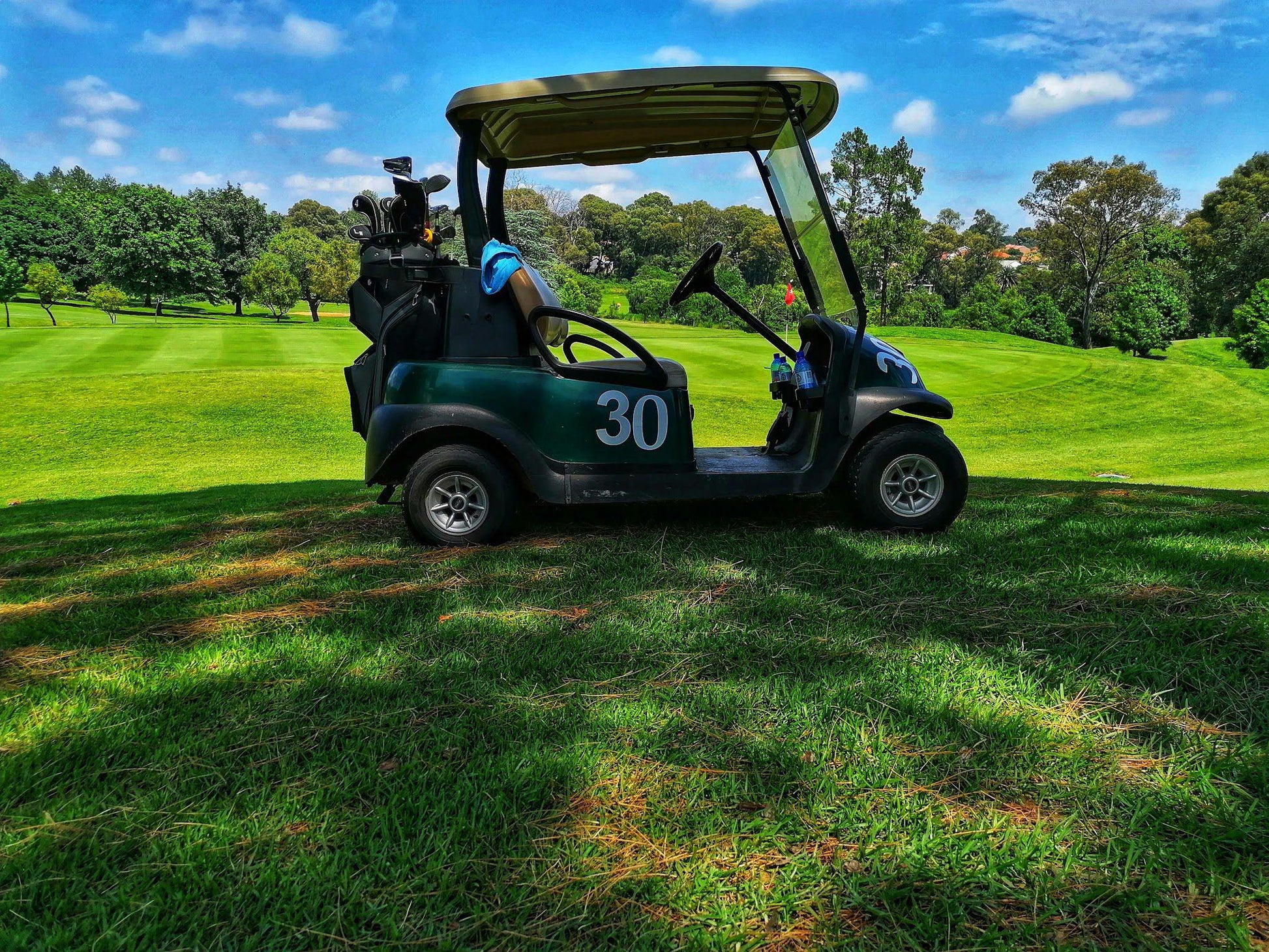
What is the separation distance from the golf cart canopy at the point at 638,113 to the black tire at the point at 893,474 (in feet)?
5.70

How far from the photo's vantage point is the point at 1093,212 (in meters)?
36.5

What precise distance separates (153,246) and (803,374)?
51.4 meters

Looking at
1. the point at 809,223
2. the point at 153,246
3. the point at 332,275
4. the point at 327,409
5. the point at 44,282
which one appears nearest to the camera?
the point at 809,223

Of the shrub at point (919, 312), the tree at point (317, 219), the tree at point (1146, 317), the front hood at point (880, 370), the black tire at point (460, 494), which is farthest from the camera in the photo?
the tree at point (317, 219)

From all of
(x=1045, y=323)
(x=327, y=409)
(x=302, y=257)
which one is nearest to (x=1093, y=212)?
(x=1045, y=323)

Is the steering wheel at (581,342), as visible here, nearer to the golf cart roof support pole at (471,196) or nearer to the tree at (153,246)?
the golf cart roof support pole at (471,196)

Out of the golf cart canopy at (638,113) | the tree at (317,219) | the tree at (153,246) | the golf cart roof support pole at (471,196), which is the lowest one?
the golf cart roof support pole at (471,196)

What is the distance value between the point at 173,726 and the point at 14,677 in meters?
0.75

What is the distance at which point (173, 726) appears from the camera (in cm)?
185

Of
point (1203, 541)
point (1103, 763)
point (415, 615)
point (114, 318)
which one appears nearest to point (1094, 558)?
point (1203, 541)

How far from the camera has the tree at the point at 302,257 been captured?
147ft

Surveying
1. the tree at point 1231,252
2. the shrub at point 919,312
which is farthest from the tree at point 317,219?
the tree at point 1231,252

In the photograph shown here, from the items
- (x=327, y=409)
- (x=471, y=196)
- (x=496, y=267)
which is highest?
(x=471, y=196)

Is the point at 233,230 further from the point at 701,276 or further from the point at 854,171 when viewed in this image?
the point at 701,276
